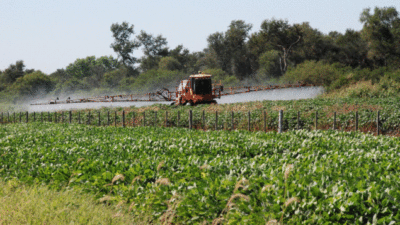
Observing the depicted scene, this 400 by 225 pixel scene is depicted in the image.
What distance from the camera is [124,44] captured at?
92.6m

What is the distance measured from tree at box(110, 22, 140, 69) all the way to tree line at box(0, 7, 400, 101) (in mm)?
222

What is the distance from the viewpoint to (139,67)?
321 feet

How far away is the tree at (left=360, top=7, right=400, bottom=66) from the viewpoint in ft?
189

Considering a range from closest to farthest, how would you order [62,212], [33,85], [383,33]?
[62,212] < [383,33] < [33,85]

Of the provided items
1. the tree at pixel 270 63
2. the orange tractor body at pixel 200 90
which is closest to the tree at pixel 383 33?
the tree at pixel 270 63

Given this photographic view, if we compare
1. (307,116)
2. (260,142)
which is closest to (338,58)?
(307,116)

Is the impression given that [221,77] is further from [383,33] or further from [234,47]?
[383,33]

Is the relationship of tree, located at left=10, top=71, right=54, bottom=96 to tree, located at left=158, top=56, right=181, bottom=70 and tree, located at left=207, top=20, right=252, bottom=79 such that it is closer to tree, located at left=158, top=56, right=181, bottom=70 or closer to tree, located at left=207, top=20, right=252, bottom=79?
tree, located at left=158, top=56, right=181, bottom=70

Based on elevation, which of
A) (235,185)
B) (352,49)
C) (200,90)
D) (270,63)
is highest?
(352,49)

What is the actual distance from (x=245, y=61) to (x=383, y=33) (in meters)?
29.7

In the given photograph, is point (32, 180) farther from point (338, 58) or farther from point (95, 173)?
point (338, 58)

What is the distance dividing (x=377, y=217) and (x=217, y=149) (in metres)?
5.84

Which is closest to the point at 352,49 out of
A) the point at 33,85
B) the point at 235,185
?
the point at 235,185

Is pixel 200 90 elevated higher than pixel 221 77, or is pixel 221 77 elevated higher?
pixel 221 77
